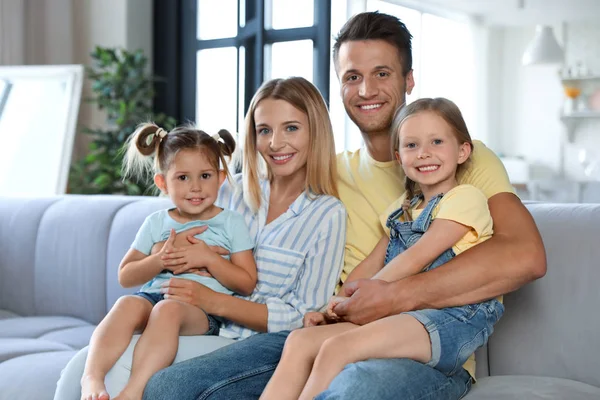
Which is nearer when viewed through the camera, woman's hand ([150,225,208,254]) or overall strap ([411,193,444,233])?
overall strap ([411,193,444,233])

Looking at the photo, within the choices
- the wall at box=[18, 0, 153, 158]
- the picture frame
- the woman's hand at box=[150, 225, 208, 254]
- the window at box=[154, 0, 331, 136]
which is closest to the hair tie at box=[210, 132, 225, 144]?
the woman's hand at box=[150, 225, 208, 254]

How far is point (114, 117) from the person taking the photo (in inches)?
203

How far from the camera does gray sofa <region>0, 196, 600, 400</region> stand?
71.0 inches

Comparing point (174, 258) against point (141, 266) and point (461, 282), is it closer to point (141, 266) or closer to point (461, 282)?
point (141, 266)

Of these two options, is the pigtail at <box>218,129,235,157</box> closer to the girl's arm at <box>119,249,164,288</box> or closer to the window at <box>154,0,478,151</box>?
the girl's arm at <box>119,249,164,288</box>

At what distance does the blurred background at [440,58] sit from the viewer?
540 cm

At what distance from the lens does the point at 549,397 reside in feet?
5.32

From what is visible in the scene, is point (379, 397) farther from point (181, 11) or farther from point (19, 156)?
point (181, 11)

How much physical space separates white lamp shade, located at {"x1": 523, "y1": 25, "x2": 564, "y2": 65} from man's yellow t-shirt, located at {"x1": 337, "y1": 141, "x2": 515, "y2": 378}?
4023 mm

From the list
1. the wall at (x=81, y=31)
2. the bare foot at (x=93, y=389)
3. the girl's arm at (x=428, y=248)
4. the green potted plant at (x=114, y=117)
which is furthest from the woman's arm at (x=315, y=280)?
the wall at (x=81, y=31)

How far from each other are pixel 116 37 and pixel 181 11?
50 cm

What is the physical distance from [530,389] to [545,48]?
444 centimetres

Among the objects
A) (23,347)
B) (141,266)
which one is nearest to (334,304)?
(141,266)

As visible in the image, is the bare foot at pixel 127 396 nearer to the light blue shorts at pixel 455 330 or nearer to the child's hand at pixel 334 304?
the child's hand at pixel 334 304
